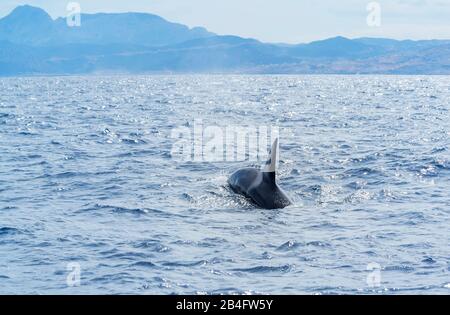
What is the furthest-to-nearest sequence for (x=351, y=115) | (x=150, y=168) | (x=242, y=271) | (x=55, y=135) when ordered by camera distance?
(x=351, y=115), (x=55, y=135), (x=150, y=168), (x=242, y=271)

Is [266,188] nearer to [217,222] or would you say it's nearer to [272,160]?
[272,160]

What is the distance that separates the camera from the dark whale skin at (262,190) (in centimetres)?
2123

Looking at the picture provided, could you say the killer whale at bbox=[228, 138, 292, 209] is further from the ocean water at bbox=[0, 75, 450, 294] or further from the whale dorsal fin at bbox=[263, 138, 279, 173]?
the ocean water at bbox=[0, 75, 450, 294]

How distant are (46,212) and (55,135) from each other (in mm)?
25844

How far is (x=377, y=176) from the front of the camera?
2703cm

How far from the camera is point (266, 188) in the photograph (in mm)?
21984

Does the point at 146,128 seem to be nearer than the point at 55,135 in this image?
No

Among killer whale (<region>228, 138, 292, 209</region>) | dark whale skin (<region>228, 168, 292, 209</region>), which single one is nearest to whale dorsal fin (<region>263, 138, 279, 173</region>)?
killer whale (<region>228, 138, 292, 209</region>)

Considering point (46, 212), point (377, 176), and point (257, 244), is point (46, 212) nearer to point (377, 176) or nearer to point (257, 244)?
point (257, 244)

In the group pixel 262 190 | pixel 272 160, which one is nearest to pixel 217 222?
pixel 262 190

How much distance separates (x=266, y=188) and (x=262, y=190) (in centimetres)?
16

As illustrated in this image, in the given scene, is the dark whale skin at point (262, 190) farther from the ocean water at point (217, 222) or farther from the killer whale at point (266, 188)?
the ocean water at point (217, 222)

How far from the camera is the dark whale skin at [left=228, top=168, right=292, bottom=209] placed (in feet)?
69.7

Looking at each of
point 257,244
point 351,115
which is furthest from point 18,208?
point 351,115
